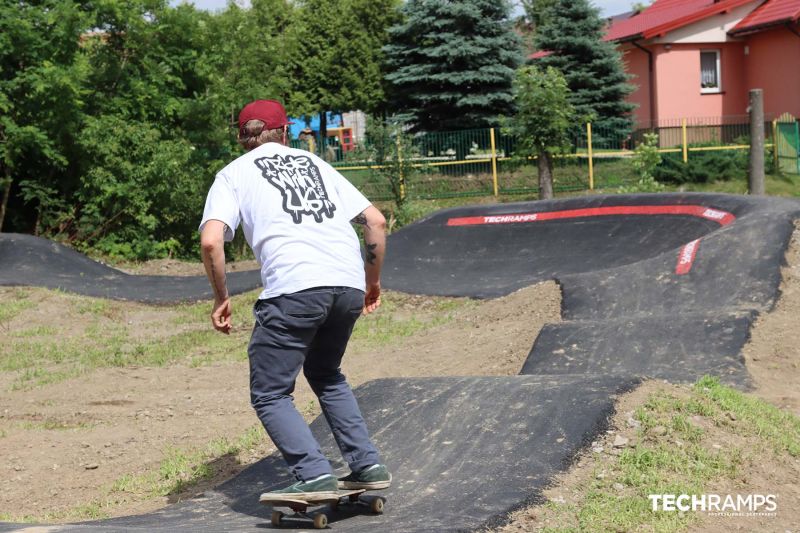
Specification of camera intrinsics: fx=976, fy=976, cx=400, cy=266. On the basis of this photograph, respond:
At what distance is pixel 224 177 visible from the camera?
4.50 metres

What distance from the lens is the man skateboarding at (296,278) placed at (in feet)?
14.2

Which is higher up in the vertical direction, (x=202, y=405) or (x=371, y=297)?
(x=371, y=297)

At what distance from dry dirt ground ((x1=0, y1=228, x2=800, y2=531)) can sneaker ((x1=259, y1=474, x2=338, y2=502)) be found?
84 cm

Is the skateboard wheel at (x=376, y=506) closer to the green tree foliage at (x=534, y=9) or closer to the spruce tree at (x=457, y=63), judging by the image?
the spruce tree at (x=457, y=63)

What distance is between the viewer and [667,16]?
1387 inches

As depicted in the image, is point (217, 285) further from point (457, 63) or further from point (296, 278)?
point (457, 63)

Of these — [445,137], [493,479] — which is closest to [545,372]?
[493,479]

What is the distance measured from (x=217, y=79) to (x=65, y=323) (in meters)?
7.87

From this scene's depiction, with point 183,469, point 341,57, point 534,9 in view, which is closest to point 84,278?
point 183,469

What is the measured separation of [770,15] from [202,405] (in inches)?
1099

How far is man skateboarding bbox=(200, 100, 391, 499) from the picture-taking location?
433 cm

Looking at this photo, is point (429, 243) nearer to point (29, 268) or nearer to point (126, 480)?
point (29, 268)

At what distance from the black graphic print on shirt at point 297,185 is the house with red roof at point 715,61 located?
90.9 feet

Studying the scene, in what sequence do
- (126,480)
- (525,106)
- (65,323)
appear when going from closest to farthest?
(126,480), (65,323), (525,106)
